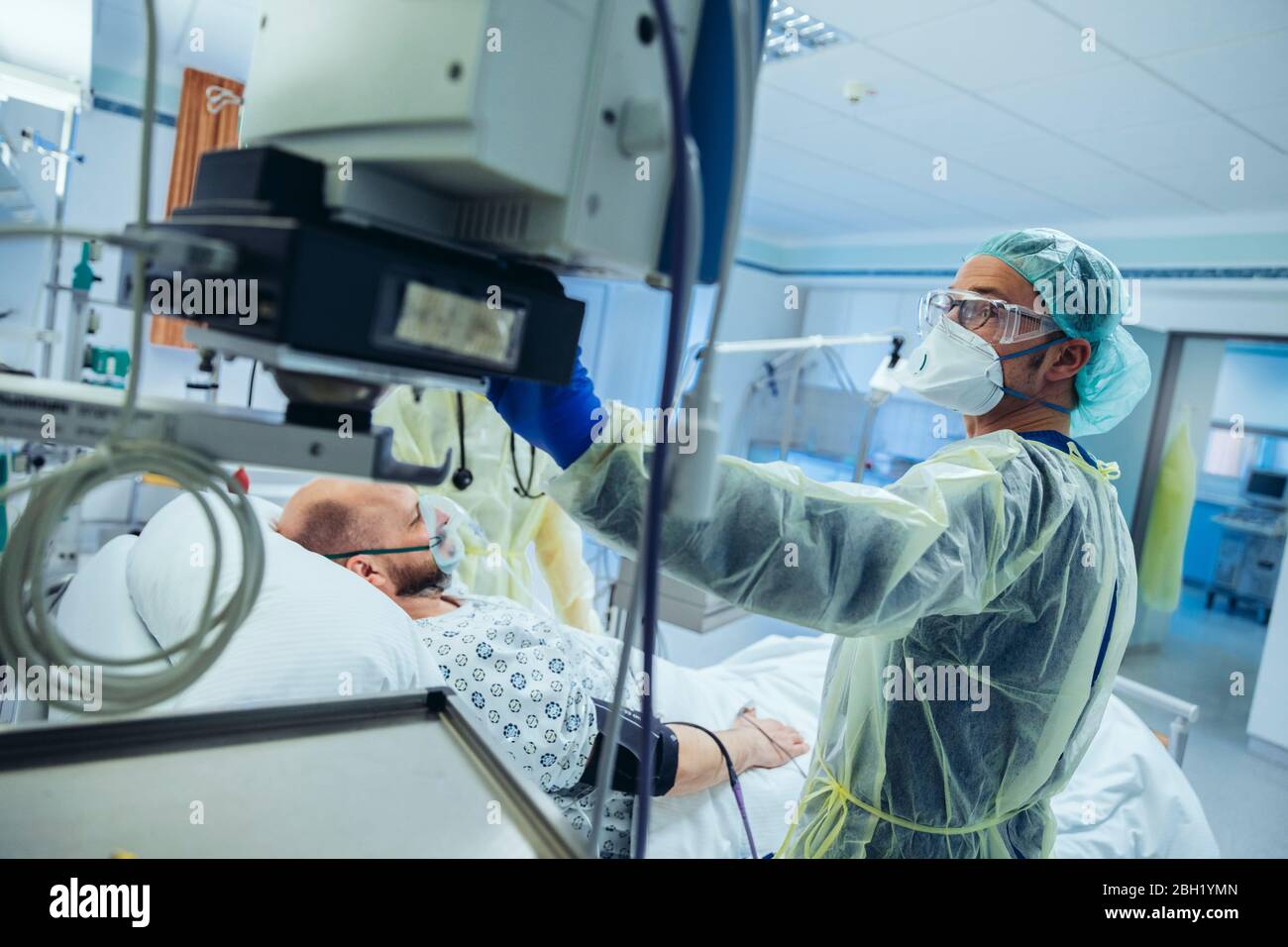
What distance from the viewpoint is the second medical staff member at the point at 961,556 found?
779 millimetres

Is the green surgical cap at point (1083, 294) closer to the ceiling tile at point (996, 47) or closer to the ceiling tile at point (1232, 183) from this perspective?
the ceiling tile at point (996, 47)

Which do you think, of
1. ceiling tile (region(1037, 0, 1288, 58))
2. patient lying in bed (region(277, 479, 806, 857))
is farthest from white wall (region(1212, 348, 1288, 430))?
patient lying in bed (region(277, 479, 806, 857))

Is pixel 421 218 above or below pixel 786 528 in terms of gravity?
above

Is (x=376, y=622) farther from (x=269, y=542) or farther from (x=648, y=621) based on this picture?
(x=648, y=621)

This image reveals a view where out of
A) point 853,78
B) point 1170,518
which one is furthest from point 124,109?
point 1170,518

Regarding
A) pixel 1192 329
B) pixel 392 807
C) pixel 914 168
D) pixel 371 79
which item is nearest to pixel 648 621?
pixel 392 807

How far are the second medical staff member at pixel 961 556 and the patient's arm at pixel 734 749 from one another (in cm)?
33

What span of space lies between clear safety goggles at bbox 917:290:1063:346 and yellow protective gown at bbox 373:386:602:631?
115 cm

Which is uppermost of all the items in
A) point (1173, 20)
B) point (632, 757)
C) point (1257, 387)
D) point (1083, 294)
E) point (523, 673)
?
point (1173, 20)

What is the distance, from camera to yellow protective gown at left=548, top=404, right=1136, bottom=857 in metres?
0.78

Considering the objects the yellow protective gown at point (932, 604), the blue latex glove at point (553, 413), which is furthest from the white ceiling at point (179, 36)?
the yellow protective gown at point (932, 604)

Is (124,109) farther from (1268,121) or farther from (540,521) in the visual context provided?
(1268,121)

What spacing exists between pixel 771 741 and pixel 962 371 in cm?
95

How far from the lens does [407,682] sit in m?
1.20
